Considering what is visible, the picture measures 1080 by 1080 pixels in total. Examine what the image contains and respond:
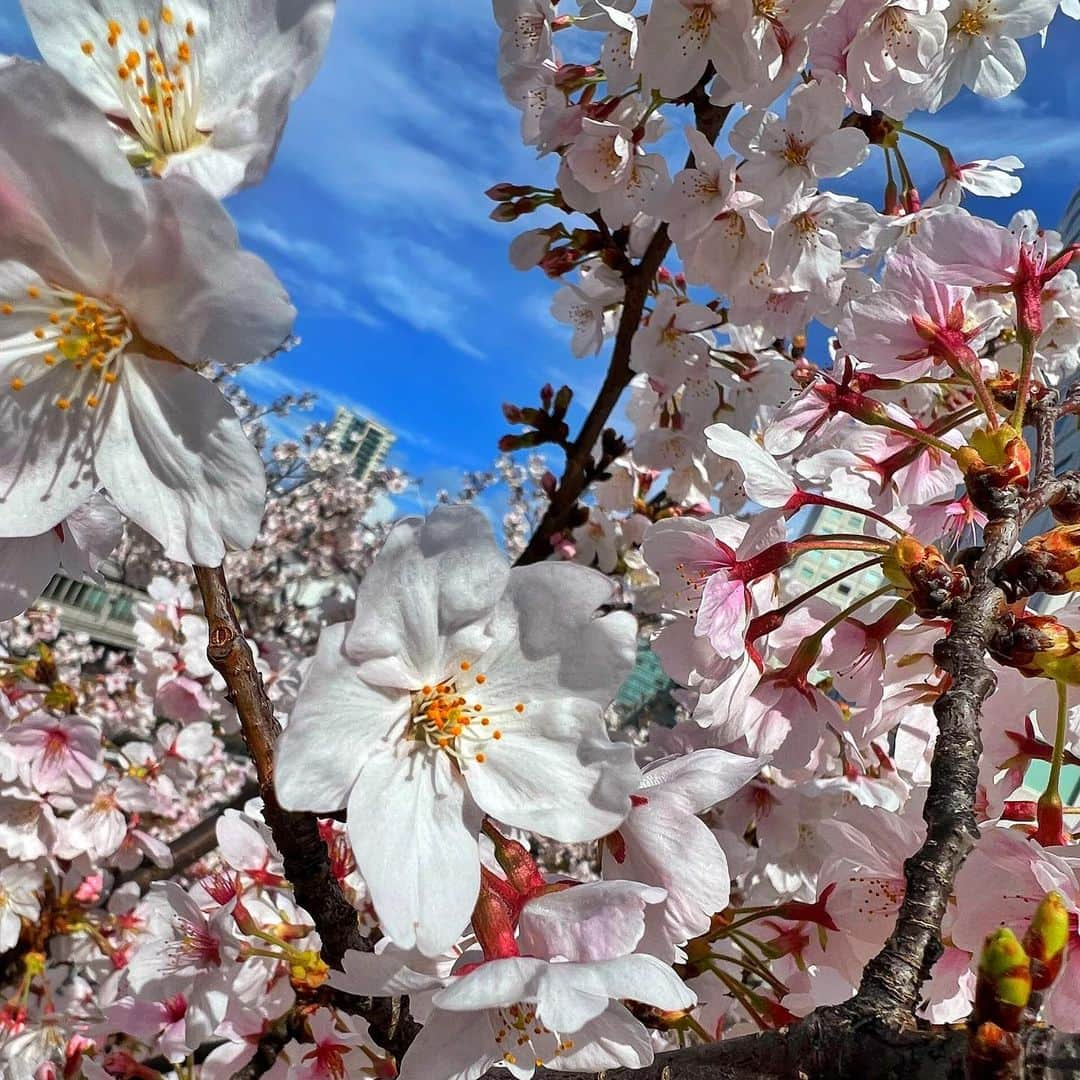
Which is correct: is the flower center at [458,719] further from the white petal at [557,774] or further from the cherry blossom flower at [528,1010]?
the cherry blossom flower at [528,1010]

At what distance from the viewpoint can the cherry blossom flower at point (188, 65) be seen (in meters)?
0.76

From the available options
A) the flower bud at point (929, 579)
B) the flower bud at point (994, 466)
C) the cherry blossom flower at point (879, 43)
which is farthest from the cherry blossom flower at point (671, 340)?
the flower bud at point (929, 579)

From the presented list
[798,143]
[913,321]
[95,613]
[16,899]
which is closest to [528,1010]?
[913,321]

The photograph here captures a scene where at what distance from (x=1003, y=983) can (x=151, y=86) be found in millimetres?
985

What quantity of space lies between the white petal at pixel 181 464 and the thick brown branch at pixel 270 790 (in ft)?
0.22

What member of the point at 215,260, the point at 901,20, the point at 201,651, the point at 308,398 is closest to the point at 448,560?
the point at 215,260

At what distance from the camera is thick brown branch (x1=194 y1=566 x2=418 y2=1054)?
2.98 ft

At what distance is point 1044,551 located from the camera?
1006mm

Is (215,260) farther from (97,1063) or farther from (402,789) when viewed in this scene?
(97,1063)

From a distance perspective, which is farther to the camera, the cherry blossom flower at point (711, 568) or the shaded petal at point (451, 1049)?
the cherry blossom flower at point (711, 568)

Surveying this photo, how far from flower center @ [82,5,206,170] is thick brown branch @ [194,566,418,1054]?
15.8 inches

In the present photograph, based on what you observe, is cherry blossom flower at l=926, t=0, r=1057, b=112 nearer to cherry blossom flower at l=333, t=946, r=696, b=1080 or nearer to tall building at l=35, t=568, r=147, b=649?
cherry blossom flower at l=333, t=946, r=696, b=1080

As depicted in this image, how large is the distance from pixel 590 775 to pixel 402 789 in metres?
0.18

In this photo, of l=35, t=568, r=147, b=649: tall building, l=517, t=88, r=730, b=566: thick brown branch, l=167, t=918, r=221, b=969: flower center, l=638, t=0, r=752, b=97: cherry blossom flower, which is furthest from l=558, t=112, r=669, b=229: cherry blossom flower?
l=35, t=568, r=147, b=649: tall building
